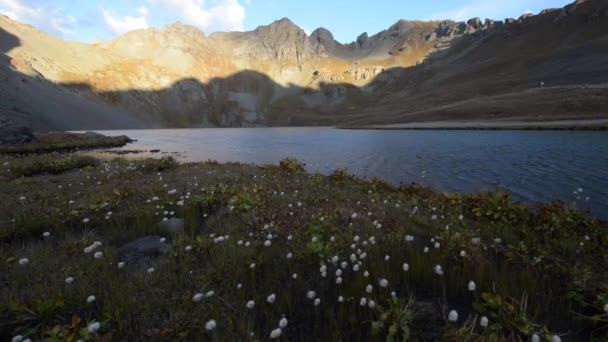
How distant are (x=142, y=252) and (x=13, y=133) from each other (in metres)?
50.7

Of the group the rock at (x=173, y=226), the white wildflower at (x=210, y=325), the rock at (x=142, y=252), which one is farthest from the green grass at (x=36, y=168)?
the white wildflower at (x=210, y=325)

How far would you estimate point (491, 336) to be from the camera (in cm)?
248

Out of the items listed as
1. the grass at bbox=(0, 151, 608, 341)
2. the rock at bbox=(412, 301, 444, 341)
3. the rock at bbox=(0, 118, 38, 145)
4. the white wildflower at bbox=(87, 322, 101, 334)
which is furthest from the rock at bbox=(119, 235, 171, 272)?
the rock at bbox=(0, 118, 38, 145)

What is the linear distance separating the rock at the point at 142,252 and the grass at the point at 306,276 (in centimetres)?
14

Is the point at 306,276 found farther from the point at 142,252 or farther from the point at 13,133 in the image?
Answer: the point at 13,133

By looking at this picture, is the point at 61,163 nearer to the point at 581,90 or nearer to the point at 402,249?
the point at 402,249

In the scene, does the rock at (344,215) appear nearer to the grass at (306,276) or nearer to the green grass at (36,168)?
the grass at (306,276)

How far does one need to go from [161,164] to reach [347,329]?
1747cm

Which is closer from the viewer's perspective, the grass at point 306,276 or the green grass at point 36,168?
the grass at point 306,276

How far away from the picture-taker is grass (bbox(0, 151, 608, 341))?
305 cm

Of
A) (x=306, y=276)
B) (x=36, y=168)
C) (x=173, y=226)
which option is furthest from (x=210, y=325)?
(x=36, y=168)

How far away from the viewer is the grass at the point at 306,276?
3.05 m

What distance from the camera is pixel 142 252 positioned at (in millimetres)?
5262

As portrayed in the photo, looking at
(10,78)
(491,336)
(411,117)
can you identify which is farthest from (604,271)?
(10,78)
